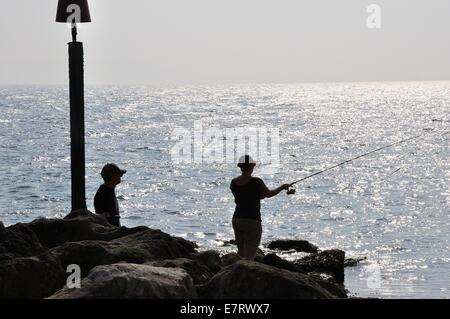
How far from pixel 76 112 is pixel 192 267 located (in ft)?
14.6

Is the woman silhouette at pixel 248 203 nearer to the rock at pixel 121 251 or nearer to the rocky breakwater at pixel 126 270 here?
the rocky breakwater at pixel 126 270

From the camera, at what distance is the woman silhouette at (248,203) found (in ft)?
30.2

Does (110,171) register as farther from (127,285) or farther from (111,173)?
(127,285)

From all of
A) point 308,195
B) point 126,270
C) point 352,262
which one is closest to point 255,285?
point 126,270

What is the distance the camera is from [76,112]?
12344 millimetres

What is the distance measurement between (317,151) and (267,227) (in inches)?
1162

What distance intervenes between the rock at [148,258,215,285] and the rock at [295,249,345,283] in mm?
5532

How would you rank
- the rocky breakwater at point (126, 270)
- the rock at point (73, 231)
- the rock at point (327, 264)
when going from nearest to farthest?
the rocky breakwater at point (126, 270), the rock at point (73, 231), the rock at point (327, 264)

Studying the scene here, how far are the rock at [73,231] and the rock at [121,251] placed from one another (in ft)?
1.16

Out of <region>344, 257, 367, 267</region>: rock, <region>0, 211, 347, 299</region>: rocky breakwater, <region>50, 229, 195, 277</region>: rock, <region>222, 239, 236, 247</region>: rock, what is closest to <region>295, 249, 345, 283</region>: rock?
<region>344, 257, 367, 267</region>: rock

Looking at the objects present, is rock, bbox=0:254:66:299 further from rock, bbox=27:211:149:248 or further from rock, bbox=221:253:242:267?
rock, bbox=221:253:242:267

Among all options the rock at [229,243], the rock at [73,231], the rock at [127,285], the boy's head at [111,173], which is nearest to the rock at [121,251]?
the rock at [73,231]
